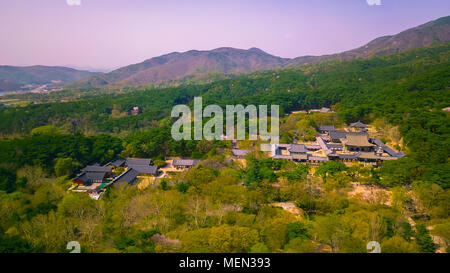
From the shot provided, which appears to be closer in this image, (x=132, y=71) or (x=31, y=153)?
(x=31, y=153)

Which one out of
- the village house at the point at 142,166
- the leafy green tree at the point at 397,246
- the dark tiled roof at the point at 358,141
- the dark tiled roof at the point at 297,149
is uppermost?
the dark tiled roof at the point at 358,141

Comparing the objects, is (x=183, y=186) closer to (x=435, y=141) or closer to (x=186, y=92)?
(x=435, y=141)

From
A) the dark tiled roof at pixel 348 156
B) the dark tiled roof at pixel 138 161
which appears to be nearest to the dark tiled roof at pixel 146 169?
the dark tiled roof at pixel 138 161

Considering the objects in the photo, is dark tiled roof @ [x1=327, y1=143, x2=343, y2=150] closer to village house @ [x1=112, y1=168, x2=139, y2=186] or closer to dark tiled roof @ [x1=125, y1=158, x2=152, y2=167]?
dark tiled roof @ [x1=125, y1=158, x2=152, y2=167]

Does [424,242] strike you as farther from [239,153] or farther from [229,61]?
[229,61]

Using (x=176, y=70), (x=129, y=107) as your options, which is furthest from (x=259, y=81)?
(x=176, y=70)

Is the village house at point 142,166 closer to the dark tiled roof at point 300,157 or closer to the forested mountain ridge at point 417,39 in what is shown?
the dark tiled roof at point 300,157
